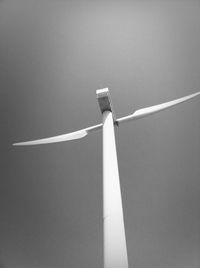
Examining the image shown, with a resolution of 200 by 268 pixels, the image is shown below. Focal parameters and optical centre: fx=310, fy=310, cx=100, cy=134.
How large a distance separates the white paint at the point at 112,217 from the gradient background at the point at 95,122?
17.4 feet

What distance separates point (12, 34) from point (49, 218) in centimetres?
608

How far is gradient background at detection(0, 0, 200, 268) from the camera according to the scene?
912cm

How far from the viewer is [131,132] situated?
9.78 metres

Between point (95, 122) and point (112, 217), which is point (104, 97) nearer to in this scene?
point (112, 217)

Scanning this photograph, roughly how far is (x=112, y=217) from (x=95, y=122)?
248 inches

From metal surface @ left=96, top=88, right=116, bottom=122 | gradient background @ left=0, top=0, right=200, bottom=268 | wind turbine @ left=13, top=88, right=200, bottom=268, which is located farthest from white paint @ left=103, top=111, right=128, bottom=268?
gradient background @ left=0, top=0, right=200, bottom=268

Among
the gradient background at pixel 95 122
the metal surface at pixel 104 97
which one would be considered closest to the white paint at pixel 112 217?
the metal surface at pixel 104 97

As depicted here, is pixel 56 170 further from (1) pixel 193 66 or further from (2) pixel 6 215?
(1) pixel 193 66

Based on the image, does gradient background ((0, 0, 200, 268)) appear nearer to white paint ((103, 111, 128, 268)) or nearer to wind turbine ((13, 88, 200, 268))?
wind turbine ((13, 88, 200, 268))

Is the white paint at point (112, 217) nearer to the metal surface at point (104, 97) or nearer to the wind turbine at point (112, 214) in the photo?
the wind turbine at point (112, 214)

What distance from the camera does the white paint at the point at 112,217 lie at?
313 centimetres

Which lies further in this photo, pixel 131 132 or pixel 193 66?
pixel 131 132

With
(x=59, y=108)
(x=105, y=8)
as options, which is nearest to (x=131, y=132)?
(x=59, y=108)

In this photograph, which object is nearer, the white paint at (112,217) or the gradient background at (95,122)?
the white paint at (112,217)
